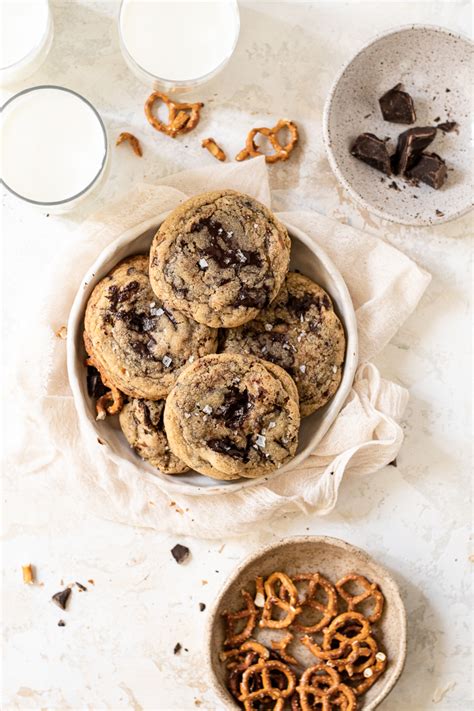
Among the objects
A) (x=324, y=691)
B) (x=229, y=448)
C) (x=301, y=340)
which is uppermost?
(x=301, y=340)

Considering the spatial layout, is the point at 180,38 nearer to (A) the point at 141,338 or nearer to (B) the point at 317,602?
(A) the point at 141,338

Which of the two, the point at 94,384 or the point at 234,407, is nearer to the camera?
the point at 234,407

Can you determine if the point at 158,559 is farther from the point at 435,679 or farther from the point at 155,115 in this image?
the point at 155,115

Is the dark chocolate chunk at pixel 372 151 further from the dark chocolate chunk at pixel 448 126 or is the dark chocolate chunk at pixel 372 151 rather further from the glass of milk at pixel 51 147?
the glass of milk at pixel 51 147

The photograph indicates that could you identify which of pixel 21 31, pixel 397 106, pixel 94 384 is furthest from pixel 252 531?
pixel 21 31

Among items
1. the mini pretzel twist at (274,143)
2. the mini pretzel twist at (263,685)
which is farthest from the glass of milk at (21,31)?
the mini pretzel twist at (263,685)

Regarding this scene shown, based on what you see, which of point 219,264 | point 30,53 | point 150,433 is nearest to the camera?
point 219,264

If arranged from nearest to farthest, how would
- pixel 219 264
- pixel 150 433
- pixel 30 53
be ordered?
1. pixel 219 264
2. pixel 150 433
3. pixel 30 53

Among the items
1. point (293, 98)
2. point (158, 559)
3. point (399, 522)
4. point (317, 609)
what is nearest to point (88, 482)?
point (158, 559)
